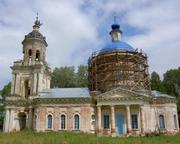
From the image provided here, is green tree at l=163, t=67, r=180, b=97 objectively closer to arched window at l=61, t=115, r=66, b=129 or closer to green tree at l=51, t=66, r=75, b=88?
green tree at l=51, t=66, r=75, b=88

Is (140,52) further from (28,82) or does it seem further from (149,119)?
(28,82)

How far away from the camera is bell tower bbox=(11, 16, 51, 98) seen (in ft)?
98.5

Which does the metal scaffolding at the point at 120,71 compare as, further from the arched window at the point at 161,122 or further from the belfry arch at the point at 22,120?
the belfry arch at the point at 22,120

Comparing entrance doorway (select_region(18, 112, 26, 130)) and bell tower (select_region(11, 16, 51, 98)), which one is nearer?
entrance doorway (select_region(18, 112, 26, 130))

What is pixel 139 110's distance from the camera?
2692 centimetres

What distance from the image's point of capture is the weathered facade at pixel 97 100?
2700 centimetres

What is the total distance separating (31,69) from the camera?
101 feet

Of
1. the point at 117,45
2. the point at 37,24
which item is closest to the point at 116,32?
the point at 117,45

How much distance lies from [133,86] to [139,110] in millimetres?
2994

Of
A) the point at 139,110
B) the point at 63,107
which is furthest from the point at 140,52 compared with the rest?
the point at 63,107

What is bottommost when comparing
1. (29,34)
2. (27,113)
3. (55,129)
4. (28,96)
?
(55,129)

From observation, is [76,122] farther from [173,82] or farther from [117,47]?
[173,82]

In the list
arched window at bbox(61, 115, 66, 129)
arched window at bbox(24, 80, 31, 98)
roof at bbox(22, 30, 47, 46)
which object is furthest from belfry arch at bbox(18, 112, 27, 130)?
roof at bbox(22, 30, 47, 46)

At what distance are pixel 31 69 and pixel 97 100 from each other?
9.20 meters
